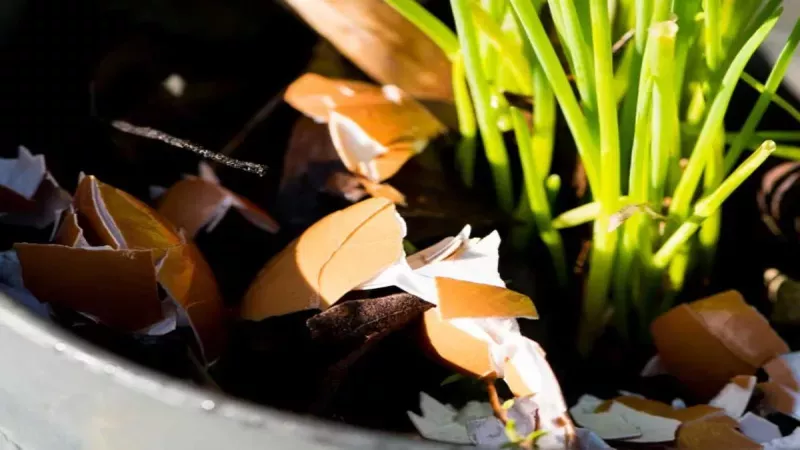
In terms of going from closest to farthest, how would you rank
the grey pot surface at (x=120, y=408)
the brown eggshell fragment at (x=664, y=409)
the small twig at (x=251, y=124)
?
the grey pot surface at (x=120, y=408), the brown eggshell fragment at (x=664, y=409), the small twig at (x=251, y=124)

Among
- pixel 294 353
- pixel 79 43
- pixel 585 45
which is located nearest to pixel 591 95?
pixel 585 45

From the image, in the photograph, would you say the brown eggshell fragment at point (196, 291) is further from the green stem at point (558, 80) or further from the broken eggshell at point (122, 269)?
the green stem at point (558, 80)

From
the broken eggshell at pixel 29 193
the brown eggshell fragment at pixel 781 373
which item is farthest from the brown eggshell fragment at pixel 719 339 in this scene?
the broken eggshell at pixel 29 193

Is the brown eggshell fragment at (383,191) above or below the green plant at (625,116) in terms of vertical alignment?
below

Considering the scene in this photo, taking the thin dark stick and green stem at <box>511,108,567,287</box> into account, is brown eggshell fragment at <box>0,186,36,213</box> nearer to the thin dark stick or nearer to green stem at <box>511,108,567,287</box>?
the thin dark stick

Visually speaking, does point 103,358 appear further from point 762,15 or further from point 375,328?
point 762,15

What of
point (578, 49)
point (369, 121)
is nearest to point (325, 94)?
point (369, 121)

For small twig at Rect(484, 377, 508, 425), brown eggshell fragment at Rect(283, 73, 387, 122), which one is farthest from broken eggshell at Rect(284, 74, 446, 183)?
small twig at Rect(484, 377, 508, 425)
